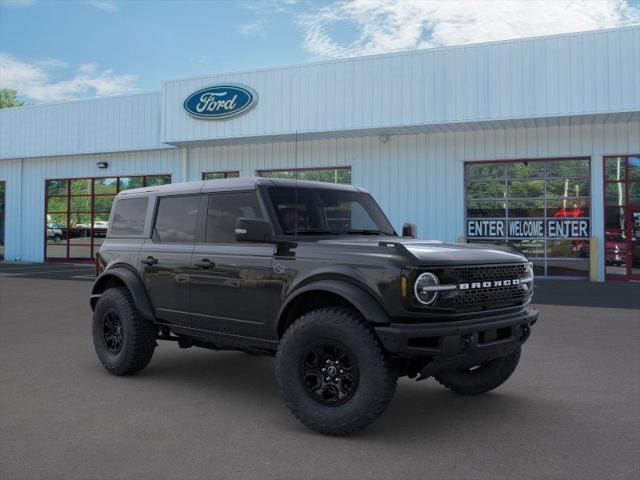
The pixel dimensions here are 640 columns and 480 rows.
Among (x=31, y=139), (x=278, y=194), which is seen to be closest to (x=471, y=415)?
(x=278, y=194)

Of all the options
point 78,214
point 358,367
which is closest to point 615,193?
point 358,367

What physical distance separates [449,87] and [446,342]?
48.2ft

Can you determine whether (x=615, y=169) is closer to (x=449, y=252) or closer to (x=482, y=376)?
(x=482, y=376)

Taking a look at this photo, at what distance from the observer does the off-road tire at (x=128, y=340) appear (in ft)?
19.9

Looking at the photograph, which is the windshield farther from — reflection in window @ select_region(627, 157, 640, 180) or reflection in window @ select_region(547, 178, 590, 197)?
reflection in window @ select_region(627, 157, 640, 180)

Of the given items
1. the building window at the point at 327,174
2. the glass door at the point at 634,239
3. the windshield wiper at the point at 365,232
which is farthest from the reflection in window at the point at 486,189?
the windshield wiper at the point at 365,232

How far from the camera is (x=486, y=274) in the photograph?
4609 mm

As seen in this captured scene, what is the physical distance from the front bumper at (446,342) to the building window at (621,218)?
14.9m

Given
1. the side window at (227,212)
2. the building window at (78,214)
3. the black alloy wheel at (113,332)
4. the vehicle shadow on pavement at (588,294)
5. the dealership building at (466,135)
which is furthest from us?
the building window at (78,214)

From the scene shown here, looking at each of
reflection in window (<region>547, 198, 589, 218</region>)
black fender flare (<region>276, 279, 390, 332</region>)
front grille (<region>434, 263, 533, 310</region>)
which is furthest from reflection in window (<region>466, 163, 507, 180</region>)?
black fender flare (<region>276, 279, 390, 332</region>)

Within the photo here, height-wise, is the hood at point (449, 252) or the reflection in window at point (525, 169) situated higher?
the reflection in window at point (525, 169)

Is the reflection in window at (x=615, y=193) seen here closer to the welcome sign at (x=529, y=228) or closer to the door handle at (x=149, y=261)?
the welcome sign at (x=529, y=228)

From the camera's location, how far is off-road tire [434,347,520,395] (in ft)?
17.7

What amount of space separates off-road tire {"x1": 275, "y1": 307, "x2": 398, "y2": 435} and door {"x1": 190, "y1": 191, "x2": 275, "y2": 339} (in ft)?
1.63
